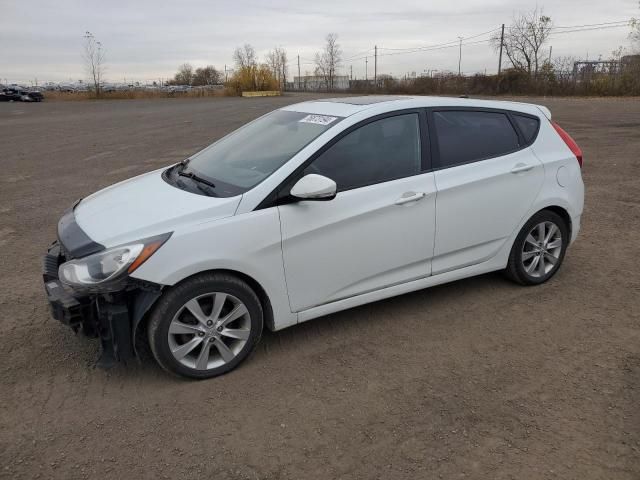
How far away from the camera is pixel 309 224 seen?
11.3ft

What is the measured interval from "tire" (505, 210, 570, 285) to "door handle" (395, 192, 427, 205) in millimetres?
1151

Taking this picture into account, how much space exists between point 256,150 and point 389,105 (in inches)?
41.2

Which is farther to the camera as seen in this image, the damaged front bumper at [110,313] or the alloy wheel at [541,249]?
the alloy wheel at [541,249]

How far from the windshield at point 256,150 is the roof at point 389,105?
114mm

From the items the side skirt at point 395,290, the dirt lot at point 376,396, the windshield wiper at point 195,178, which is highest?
the windshield wiper at point 195,178

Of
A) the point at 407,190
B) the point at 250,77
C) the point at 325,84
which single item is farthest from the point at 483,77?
the point at 407,190

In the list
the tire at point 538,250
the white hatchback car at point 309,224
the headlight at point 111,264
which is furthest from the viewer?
the tire at point 538,250

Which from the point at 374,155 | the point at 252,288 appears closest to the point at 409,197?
the point at 374,155

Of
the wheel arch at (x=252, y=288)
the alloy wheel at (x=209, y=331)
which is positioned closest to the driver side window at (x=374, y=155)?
the wheel arch at (x=252, y=288)

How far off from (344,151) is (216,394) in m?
1.79

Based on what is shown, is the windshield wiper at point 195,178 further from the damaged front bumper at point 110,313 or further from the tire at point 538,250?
the tire at point 538,250

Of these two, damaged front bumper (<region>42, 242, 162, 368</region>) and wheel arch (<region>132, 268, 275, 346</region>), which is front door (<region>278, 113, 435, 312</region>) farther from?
damaged front bumper (<region>42, 242, 162, 368</region>)

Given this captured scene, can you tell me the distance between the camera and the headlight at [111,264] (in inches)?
119

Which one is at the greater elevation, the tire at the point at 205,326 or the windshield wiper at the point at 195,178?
the windshield wiper at the point at 195,178
